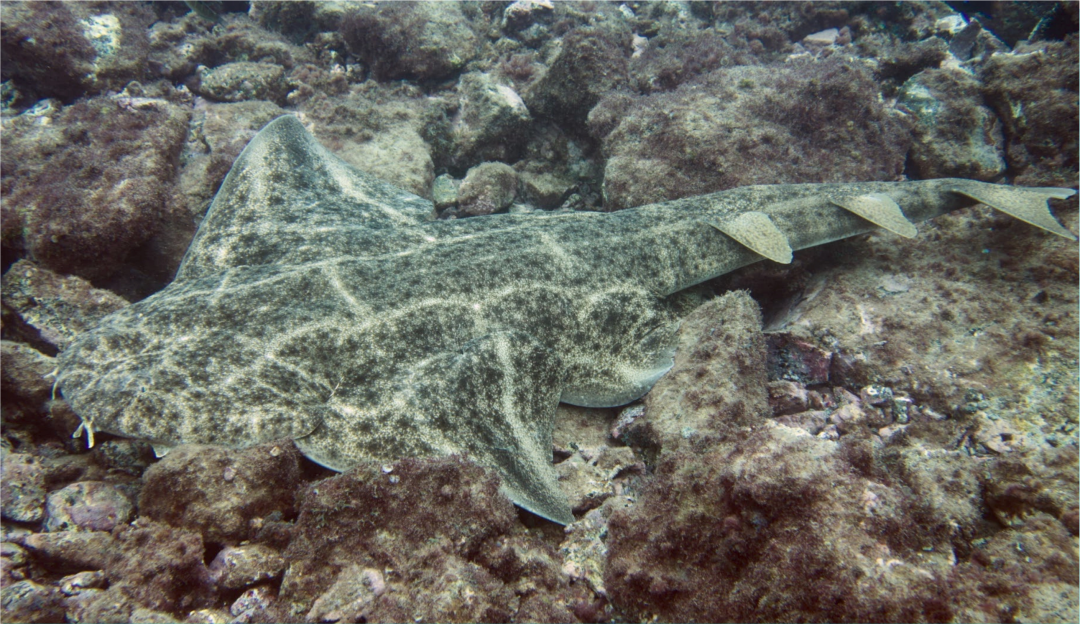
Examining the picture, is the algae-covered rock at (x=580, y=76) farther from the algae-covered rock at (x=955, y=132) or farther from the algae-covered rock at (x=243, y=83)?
the algae-covered rock at (x=243, y=83)

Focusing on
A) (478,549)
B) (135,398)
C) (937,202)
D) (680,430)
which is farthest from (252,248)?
(937,202)

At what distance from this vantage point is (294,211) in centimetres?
468

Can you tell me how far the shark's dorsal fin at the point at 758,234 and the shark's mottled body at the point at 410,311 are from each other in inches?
0.8

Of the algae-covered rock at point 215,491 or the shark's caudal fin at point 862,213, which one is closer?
the algae-covered rock at point 215,491

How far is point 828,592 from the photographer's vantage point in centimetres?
202

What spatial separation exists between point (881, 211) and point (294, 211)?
622 cm

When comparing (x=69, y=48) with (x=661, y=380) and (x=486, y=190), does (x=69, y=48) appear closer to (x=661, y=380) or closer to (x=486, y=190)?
(x=486, y=190)

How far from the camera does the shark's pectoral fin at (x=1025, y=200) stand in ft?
14.6

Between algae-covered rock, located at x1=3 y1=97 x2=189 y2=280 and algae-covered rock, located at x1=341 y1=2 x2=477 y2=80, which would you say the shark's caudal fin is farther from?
algae-covered rock, located at x1=341 y1=2 x2=477 y2=80

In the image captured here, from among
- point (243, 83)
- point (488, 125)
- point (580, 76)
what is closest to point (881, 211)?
point (580, 76)

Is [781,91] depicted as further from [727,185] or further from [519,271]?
[519,271]

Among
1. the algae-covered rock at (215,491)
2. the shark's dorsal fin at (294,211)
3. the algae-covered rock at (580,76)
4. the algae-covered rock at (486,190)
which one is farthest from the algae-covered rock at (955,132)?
the algae-covered rock at (215,491)

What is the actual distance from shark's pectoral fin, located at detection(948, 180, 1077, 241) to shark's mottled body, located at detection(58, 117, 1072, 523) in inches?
0.8

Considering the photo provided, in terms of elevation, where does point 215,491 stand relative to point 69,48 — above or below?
below
